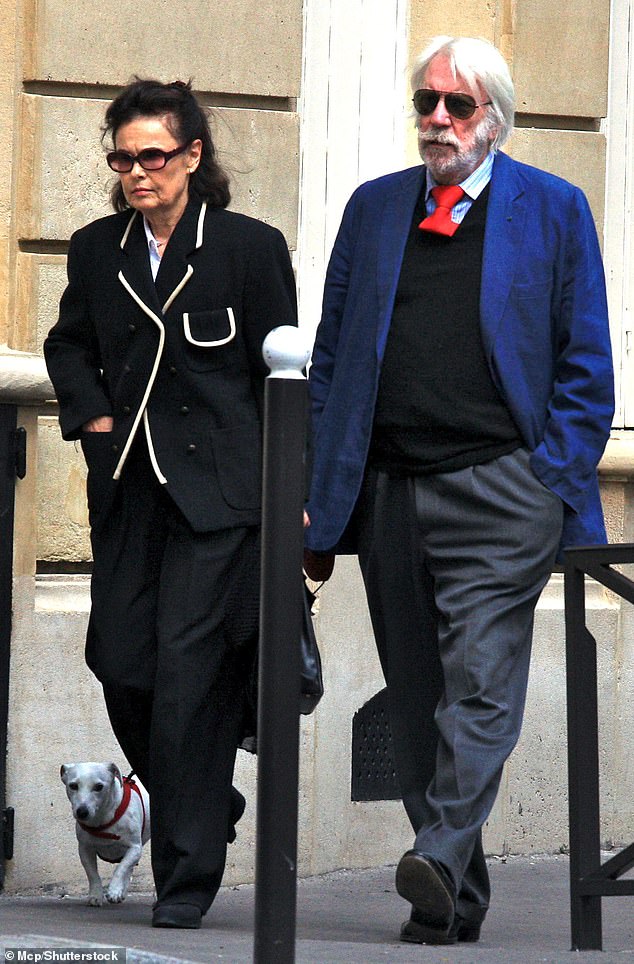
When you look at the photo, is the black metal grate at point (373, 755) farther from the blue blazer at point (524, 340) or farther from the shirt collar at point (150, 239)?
the shirt collar at point (150, 239)

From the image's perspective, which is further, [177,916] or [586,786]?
[177,916]

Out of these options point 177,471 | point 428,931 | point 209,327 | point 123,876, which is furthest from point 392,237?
point 123,876

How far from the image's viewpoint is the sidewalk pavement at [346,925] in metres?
4.36

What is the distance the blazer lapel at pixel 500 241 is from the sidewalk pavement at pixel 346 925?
141cm

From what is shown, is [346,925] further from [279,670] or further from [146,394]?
[279,670]

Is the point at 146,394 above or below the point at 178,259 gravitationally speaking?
below

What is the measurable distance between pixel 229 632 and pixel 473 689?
0.64 m

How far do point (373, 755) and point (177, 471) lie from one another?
2.07 meters

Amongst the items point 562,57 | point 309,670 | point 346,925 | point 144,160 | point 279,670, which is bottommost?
point 346,925

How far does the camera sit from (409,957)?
438 cm

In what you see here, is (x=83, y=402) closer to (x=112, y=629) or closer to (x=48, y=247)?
(x=112, y=629)

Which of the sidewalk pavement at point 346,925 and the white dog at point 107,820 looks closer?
the sidewalk pavement at point 346,925

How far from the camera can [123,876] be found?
577cm

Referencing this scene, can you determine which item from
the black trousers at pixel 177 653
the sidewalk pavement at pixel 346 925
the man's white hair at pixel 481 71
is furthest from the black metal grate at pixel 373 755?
the man's white hair at pixel 481 71
